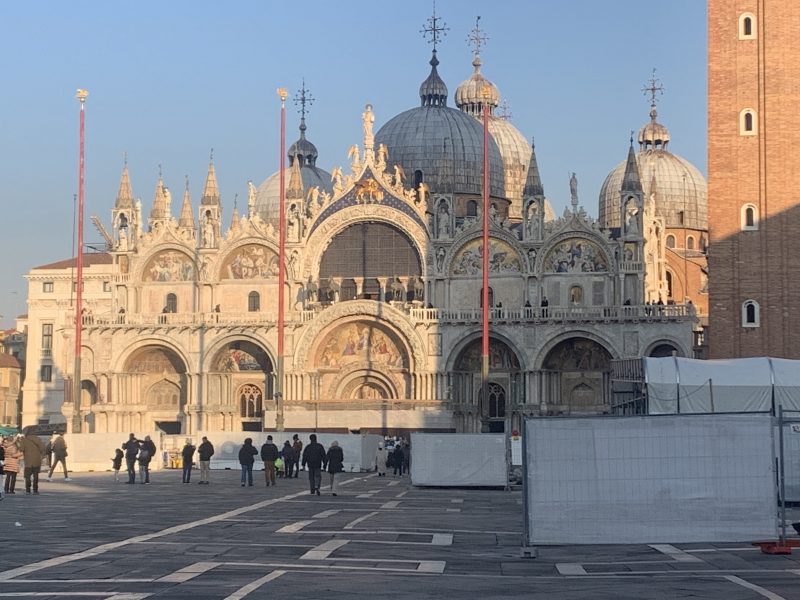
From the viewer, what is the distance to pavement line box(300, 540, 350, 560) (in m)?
20.6

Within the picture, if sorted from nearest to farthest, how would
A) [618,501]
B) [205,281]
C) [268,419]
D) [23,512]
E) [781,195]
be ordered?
1. [618,501]
2. [23,512]
3. [781,195]
4. [268,419]
5. [205,281]

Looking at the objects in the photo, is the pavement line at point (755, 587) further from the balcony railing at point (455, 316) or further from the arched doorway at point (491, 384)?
the arched doorway at point (491, 384)

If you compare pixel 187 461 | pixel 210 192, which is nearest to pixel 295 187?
pixel 210 192

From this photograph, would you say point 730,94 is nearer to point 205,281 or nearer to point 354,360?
point 354,360

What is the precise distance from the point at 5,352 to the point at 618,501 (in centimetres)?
10201

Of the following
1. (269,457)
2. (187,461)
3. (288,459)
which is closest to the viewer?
(269,457)

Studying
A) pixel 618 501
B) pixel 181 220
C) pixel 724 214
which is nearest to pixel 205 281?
pixel 181 220

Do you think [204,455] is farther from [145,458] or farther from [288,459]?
[288,459]

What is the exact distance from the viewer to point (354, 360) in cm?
7312

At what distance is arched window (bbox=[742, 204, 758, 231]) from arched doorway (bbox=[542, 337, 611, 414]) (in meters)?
13.5

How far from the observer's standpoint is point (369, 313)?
7125 cm

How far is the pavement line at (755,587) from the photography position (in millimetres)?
16139

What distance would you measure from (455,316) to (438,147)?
1596cm

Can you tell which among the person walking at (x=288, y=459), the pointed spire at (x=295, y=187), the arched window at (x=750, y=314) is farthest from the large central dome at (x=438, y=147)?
the person walking at (x=288, y=459)
